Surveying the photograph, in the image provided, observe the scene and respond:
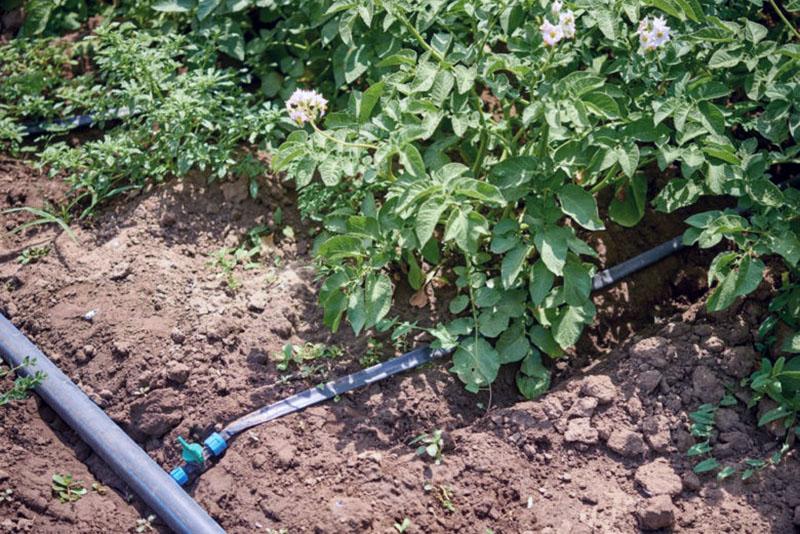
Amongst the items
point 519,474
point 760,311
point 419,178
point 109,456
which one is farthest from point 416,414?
point 760,311

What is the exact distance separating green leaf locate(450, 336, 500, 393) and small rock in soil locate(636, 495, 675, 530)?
1.96ft

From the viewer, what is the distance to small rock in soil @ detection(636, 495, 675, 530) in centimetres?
266

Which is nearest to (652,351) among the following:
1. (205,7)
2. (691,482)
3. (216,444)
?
(691,482)

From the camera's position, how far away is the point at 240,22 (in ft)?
13.0

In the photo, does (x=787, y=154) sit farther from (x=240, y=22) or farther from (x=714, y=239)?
(x=240, y=22)

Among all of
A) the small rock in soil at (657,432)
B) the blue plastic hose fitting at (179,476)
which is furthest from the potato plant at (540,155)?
the blue plastic hose fitting at (179,476)

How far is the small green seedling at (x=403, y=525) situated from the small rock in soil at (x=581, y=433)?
0.54 meters

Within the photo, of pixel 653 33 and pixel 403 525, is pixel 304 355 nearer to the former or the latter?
pixel 403 525

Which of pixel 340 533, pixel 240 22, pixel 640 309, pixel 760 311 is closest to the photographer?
pixel 340 533

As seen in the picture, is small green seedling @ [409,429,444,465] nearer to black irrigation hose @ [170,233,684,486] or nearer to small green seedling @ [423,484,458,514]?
small green seedling @ [423,484,458,514]

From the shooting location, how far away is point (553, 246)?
2896mm

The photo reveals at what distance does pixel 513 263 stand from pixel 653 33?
2.58ft

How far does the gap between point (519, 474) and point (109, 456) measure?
123 cm

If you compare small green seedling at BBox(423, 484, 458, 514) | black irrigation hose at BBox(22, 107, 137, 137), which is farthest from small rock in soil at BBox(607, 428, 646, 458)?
black irrigation hose at BBox(22, 107, 137, 137)
